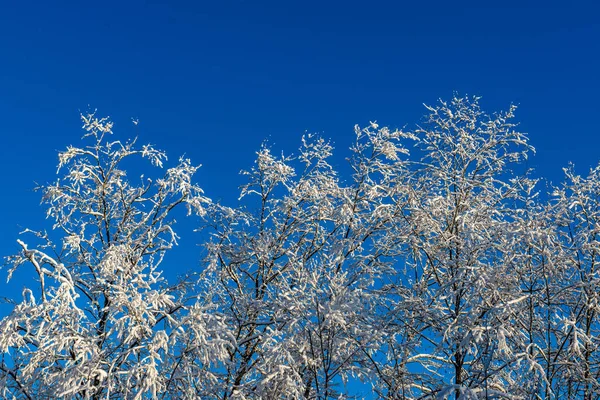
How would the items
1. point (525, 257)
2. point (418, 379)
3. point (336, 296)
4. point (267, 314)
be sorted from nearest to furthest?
point (525, 257)
point (336, 296)
point (418, 379)
point (267, 314)

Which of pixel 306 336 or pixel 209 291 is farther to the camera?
pixel 209 291

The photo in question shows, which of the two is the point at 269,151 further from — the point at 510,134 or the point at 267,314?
the point at 510,134

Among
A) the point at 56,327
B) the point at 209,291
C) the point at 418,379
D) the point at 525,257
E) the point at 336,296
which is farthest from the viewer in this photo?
the point at 209,291

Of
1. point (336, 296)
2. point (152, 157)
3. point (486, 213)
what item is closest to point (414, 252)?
point (486, 213)

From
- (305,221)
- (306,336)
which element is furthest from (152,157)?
(306,336)

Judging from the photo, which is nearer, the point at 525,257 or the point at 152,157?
the point at 525,257

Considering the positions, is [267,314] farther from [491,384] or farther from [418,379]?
[491,384]

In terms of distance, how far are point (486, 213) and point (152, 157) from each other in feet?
21.1

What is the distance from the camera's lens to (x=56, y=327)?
9.27 m

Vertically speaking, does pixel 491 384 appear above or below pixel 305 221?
below

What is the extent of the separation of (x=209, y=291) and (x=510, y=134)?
20.3ft

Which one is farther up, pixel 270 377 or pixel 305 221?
pixel 305 221

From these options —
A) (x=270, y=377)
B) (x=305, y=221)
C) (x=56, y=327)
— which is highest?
(x=305, y=221)

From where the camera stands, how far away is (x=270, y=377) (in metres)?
8.36
